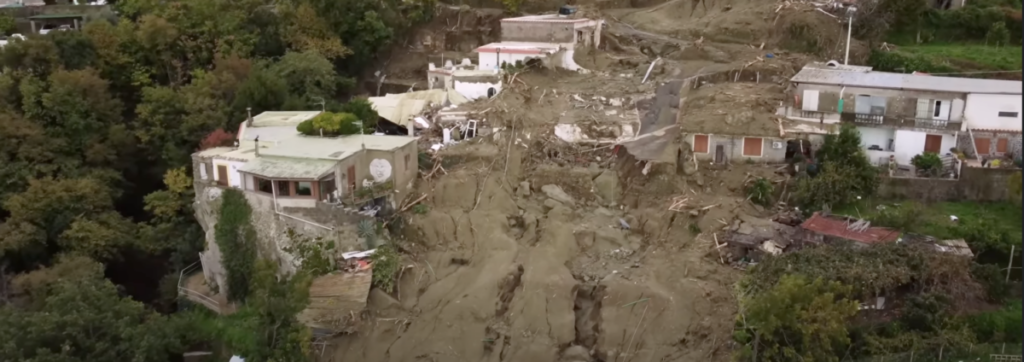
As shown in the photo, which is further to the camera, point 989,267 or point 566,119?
point 566,119

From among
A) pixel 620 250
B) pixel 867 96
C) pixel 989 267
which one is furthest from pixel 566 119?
pixel 989 267

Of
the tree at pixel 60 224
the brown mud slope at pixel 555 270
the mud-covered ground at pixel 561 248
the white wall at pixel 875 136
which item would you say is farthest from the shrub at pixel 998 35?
the tree at pixel 60 224

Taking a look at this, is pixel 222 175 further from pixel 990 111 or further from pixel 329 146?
pixel 990 111

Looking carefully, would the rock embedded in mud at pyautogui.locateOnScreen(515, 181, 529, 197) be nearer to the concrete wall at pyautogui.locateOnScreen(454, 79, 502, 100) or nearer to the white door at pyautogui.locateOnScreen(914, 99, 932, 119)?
the concrete wall at pyautogui.locateOnScreen(454, 79, 502, 100)

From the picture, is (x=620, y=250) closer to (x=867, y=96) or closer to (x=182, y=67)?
(x=867, y=96)

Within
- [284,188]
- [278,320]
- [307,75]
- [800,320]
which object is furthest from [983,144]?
[307,75]

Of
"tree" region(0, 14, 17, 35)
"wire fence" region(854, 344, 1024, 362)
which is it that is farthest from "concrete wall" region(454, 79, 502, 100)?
"tree" region(0, 14, 17, 35)

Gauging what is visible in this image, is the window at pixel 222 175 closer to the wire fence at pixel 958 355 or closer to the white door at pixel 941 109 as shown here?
the wire fence at pixel 958 355
